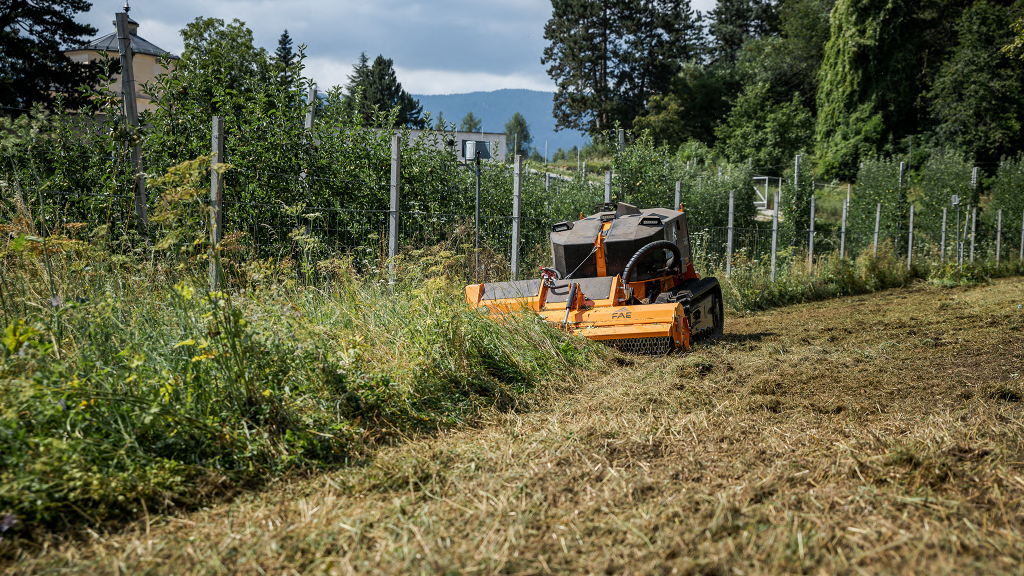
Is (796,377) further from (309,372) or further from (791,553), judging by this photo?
(309,372)

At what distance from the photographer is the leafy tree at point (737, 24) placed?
2130 inches

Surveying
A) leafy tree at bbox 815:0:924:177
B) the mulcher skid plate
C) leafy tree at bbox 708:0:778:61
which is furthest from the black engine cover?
A: leafy tree at bbox 708:0:778:61

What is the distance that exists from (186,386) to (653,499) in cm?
229

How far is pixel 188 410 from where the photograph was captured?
3361 millimetres

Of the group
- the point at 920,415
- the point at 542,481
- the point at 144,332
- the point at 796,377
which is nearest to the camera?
the point at 542,481

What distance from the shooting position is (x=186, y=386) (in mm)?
3492

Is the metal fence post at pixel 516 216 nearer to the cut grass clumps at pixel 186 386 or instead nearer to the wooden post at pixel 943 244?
the cut grass clumps at pixel 186 386

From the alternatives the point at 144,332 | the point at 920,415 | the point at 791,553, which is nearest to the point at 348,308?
the point at 144,332

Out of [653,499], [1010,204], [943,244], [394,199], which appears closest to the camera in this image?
[653,499]

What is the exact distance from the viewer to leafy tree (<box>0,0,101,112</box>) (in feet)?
73.0

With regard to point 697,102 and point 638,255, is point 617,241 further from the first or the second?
point 697,102

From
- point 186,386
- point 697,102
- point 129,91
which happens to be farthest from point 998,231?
point 186,386

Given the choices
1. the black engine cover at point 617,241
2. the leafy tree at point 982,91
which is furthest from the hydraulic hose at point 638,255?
the leafy tree at point 982,91

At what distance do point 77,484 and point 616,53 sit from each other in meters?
47.7
